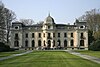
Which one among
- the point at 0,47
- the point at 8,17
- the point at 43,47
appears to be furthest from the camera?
the point at 43,47

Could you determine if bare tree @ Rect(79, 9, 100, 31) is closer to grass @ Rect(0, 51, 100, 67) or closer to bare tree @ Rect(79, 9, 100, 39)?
bare tree @ Rect(79, 9, 100, 39)

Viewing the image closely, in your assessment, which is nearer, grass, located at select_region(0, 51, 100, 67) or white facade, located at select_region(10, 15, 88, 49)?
grass, located at select_region(0, 51, 100, 67)

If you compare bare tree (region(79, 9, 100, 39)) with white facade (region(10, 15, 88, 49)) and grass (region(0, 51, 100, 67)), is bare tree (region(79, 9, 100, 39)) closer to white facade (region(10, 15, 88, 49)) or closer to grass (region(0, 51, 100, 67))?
white facade (region(10, 15, 88, 49))

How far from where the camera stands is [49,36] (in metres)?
100

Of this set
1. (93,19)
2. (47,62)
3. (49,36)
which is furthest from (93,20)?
(47,62)

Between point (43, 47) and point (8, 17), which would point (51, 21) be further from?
point (8, 17)

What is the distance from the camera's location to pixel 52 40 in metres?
100

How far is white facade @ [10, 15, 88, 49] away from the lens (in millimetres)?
99688

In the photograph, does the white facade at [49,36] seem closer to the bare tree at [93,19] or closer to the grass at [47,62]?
the bare tree at [93,19]

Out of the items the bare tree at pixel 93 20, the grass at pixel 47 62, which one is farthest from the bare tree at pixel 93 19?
the grass at pixel 47 62

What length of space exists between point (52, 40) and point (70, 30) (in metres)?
7.37

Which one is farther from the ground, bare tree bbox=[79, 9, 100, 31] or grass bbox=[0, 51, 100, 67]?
bare tree bbox=[79, 9, 100, 31]

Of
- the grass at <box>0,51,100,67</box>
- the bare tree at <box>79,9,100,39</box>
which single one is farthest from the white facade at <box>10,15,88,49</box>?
the grass at <box>0,51,100,67</box>

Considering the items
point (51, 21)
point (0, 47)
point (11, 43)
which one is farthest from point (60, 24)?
point (0, 47)
